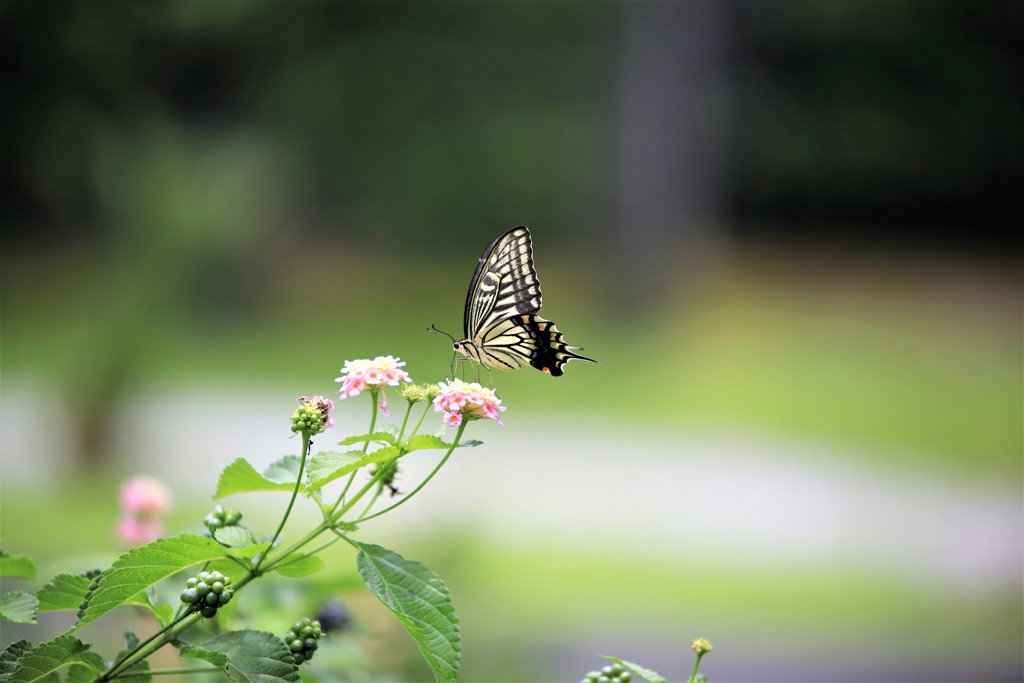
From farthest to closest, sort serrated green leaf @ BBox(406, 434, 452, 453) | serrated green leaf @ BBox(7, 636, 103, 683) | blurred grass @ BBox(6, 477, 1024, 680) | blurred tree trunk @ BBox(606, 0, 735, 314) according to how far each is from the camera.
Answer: blurred tree trunk @ BBox(606, 0, 735, 314) → blurred grass @ BBox(6, 477, 1024, 680) → serrated green leaf @ BBox(406, 434, 452, 453) → serrated green leaf @ BBox(7, 636, 103, 683)

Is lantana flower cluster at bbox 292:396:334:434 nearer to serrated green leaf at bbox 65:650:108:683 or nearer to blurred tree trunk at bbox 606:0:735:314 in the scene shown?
serrated green leaf at bbox 65:650:108:683

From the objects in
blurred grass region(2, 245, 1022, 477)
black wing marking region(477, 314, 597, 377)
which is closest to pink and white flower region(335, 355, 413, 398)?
black wing marking region(477, 314, 597, 377)

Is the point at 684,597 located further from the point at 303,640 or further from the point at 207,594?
the point at 207,594

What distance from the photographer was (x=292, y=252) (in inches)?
601

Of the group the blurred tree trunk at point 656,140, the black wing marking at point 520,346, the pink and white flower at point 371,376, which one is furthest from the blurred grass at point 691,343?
the pink and white flower at point 371,376

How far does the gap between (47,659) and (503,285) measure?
2.84 ft

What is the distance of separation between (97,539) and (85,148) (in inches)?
106

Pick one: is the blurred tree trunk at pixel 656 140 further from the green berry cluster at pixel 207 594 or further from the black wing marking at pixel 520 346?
the green berry cluster at pixel 207 594

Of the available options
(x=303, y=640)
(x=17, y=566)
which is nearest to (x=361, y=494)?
(x=303, y=640)

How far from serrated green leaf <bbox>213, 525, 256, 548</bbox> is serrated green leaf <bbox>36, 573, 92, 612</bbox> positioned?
0.43ft

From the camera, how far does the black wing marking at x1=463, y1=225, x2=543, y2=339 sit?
59.4 inches

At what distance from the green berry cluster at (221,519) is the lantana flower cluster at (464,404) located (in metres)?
0.26

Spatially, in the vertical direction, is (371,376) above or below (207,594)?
above

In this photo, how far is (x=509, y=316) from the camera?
1.53m
